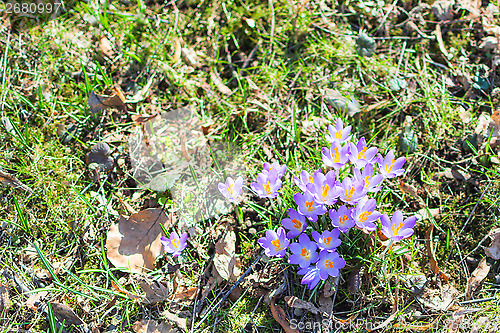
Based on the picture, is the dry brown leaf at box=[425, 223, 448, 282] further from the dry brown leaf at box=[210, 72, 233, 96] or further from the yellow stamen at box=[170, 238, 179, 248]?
the dry brown leaf at box=[210, 72, 233, 96]

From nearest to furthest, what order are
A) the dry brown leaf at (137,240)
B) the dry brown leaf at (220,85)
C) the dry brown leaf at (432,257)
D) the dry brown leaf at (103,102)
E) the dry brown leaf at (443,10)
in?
1. the dry brown leaf at (432,257)
2. the dry brown leaf at (137,240)
3. the dry brown leaf at (103,102)
4. the dry brown leaf at (220,85)
5. the dry brown leaf at (443,10)

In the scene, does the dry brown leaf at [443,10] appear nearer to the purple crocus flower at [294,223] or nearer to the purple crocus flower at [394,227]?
the purple crocus flower at [394,227]

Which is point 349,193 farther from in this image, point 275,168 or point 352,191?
point 275,168

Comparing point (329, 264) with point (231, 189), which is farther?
point (231, 189)

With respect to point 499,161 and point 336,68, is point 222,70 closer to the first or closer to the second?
point 336,68

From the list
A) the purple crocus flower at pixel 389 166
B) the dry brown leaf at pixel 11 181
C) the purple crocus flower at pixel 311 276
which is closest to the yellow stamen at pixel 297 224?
the purple crocus flower at pixel 311 276

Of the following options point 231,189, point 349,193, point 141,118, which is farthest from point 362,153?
point 141,118
